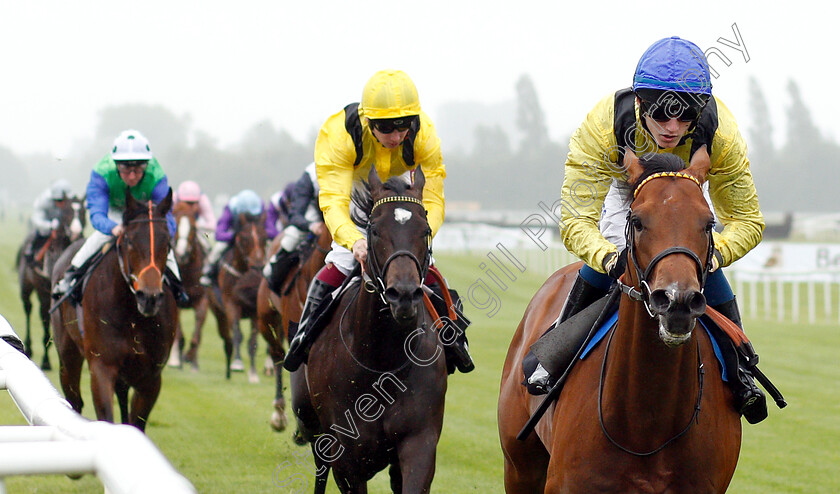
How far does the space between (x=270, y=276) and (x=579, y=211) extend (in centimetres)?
481

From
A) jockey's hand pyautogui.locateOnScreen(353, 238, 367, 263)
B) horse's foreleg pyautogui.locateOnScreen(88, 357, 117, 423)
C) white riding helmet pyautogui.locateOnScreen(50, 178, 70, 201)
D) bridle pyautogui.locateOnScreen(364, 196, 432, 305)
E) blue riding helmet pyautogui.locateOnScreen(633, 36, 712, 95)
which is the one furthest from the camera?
white riding helmet pyautogui.locateOnScreen(50, 178, 70, 201)

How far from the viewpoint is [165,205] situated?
6266 mm

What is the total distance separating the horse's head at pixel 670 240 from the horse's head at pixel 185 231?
8.30 m

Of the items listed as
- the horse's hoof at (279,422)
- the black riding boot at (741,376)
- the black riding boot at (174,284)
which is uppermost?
the black riding boot at (741,376)

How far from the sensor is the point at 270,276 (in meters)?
8.18

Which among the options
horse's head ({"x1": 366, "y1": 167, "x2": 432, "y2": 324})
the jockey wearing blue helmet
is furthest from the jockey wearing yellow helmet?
the jockey wearing blue helmet

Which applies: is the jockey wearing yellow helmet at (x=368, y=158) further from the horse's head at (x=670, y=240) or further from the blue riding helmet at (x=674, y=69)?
the horse's head at (x=670, y=240)

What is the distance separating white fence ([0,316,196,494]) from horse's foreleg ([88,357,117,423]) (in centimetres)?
420

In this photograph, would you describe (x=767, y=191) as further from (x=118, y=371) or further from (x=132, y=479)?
(x=132, y=479)

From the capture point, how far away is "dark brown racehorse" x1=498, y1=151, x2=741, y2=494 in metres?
2.85

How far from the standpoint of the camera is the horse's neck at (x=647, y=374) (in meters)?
3.19

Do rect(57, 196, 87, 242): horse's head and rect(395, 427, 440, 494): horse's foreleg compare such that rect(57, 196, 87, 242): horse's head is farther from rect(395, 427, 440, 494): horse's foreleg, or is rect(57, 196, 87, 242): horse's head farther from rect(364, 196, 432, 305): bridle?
Result: rect(395, 427, 440, 494): horse's foreleg

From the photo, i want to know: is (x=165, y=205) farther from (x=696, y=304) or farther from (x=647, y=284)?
(x=696, y=304)

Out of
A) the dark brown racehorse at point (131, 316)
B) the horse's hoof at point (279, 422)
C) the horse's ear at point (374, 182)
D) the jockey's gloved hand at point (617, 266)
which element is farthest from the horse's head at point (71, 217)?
→ the jockey's gloved hand at point (617, 266)
